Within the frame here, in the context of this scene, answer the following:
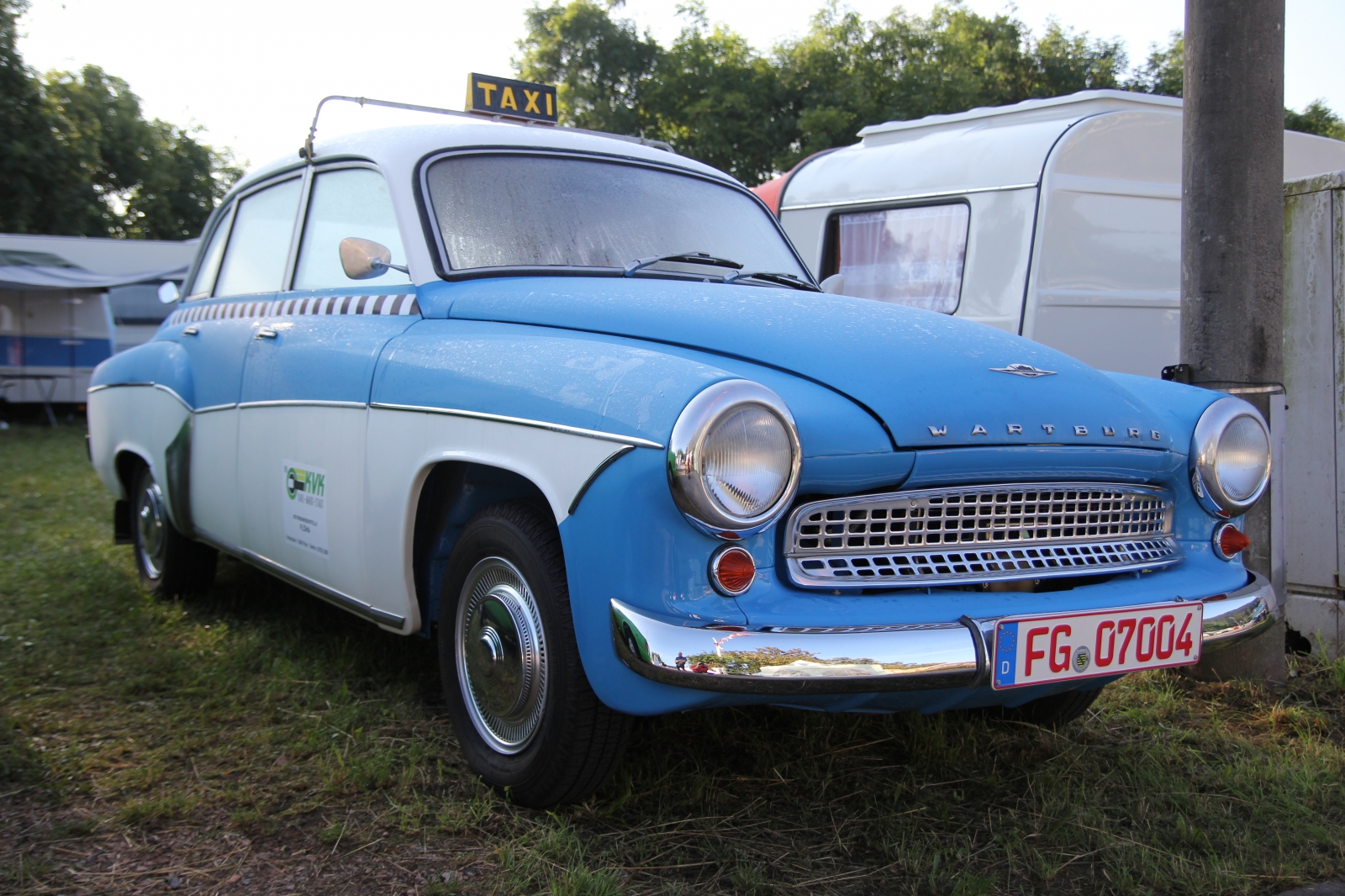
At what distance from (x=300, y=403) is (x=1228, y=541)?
259 cm

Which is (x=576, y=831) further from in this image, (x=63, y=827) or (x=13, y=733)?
(x=13, y=733)

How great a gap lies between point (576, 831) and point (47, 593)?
3.35 m

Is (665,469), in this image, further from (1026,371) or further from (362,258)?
(362,258)

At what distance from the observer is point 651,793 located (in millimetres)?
2539

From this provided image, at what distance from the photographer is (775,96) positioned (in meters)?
28.9

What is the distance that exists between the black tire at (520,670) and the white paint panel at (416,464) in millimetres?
140

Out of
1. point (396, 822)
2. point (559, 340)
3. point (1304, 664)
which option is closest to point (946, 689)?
point (559, 340)

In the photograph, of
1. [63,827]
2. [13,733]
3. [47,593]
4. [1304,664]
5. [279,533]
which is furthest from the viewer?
[47,593]

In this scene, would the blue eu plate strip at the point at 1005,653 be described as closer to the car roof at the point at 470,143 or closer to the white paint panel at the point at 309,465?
the white paint panel at the point at 309,465

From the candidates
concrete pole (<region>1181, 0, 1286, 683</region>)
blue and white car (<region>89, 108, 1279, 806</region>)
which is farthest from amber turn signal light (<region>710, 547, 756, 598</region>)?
concrete pole (<region>1181, 0, 1286, 683</region>)

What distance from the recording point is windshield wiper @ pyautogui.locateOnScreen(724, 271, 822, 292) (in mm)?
3209

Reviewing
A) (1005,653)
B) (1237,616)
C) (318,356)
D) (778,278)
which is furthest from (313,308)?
(1237,616)

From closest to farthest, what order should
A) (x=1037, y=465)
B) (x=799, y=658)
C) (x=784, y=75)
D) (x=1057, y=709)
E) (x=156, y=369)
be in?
(x=799, y=658)
(x=1037, y=465)
(x=1057, y=709)
(x=156, y=369)
(x=784, y=75)

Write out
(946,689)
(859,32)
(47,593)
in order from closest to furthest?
(946,689) → (47,593) → (859,32)
